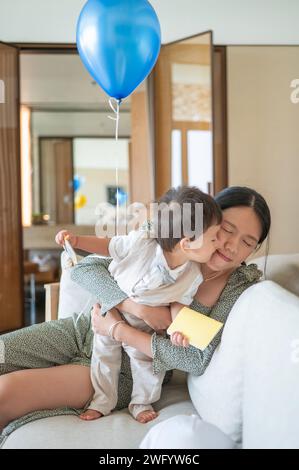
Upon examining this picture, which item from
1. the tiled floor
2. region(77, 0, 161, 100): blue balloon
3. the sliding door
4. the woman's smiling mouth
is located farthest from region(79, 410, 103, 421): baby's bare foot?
the tiled floor

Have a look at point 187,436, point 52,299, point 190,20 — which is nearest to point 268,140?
point 190,20

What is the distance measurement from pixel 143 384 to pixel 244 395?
405mm

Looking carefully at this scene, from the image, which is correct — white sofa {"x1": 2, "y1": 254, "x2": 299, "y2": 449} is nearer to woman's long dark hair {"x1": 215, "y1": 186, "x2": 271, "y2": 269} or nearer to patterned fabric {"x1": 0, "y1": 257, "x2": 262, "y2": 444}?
A: patterned fabric {"x1": 0, "y1": 257, "x2": 262, "y2": 444}

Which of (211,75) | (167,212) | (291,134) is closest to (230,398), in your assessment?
(167,212)

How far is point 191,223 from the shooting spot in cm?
129

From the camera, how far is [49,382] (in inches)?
56.2

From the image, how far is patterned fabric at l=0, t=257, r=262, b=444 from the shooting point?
53.7 inches

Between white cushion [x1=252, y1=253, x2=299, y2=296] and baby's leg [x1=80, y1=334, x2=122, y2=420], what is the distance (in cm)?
48

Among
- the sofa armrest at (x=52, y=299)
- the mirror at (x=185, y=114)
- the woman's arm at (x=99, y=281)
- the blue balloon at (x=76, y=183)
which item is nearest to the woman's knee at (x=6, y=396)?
the woman's arm at (x=99, y=281)

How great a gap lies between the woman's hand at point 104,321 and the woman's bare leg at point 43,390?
0.12 m

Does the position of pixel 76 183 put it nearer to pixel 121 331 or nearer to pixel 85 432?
pixel 121 331

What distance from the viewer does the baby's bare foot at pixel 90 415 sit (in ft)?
4.59

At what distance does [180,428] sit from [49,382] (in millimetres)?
583
